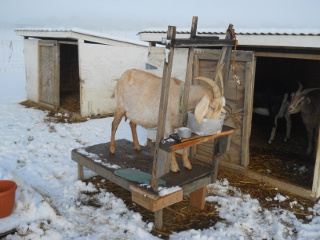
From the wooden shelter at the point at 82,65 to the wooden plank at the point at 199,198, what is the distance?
19.4ft

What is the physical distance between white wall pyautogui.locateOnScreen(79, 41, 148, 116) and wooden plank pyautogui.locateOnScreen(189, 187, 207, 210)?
232 inches

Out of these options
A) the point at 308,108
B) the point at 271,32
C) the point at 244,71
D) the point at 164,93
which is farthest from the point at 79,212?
the point at 308,108

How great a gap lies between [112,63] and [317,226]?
7724 millimetres

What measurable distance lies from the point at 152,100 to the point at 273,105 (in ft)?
14.9

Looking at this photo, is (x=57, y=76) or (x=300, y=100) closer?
(x=300, y=100)

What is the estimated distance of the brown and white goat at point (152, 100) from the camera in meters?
4.50

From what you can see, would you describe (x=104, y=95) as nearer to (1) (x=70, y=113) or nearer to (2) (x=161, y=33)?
(1) (x=70, y=113)

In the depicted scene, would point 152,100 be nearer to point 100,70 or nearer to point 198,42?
point 198,42

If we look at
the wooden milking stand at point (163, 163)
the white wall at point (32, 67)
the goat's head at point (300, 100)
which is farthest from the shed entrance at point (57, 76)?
the goat's head at point (300, 100)

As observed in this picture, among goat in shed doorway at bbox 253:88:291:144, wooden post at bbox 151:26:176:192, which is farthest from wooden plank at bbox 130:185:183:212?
goat in shed doorway at bbox 253:88:291:144

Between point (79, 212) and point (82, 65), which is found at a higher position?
point (82, 65)

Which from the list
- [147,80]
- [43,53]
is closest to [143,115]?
[147,80]

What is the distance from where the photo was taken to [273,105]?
8.26 m

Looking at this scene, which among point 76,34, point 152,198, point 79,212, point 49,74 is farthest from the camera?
point 49,74
